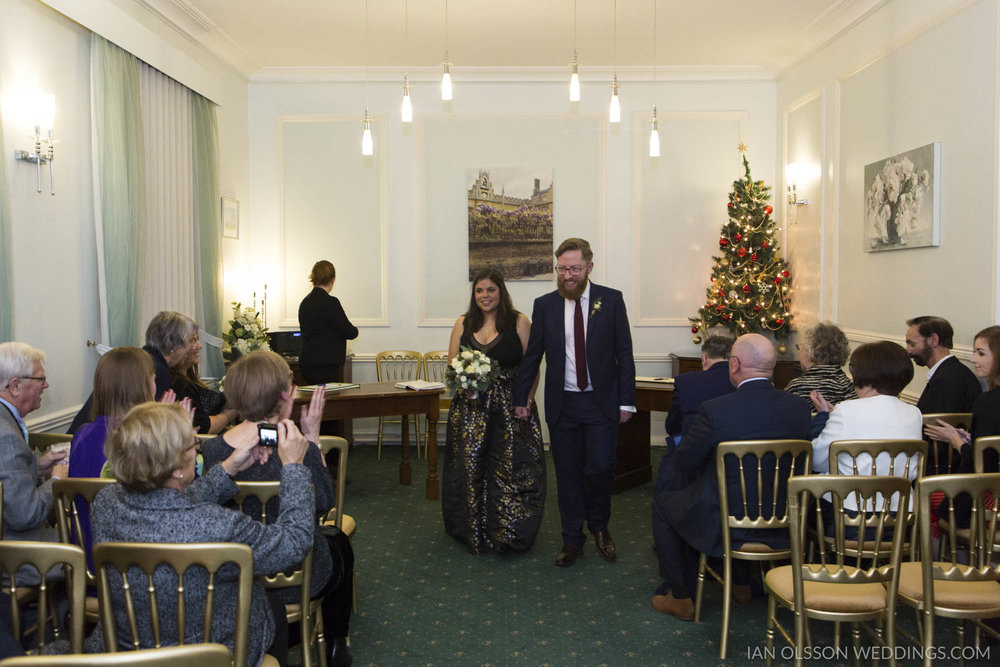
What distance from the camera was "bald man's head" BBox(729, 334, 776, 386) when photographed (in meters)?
3.54

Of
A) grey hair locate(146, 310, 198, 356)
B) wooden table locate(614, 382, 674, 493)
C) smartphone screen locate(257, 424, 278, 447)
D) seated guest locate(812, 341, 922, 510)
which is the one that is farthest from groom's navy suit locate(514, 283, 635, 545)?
smartphone screen locate(257, 424, 278, 447)

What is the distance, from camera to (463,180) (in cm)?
828

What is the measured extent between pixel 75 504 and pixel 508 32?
557 cm

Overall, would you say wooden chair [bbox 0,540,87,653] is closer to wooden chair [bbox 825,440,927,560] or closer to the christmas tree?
wooden chair [bbox 825,440,927,560]

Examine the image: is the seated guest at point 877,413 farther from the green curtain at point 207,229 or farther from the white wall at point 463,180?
the green curtain at point 207,229

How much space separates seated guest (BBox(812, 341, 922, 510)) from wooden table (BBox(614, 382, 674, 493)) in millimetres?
2724

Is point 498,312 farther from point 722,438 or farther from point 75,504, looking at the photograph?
point 75,504

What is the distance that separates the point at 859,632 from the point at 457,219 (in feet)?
19.7

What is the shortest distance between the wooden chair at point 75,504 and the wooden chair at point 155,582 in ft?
1.95

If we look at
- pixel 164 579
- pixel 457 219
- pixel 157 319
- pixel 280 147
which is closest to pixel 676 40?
pixel 457 219

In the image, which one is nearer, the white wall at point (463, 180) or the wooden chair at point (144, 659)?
the wooden chair at point (144, 659)

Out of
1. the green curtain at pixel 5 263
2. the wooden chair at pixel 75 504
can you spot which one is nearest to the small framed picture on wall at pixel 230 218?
the green curtain at pixel 5 263

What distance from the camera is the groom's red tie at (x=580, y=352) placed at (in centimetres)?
459

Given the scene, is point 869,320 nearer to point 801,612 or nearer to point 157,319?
point 801,612
